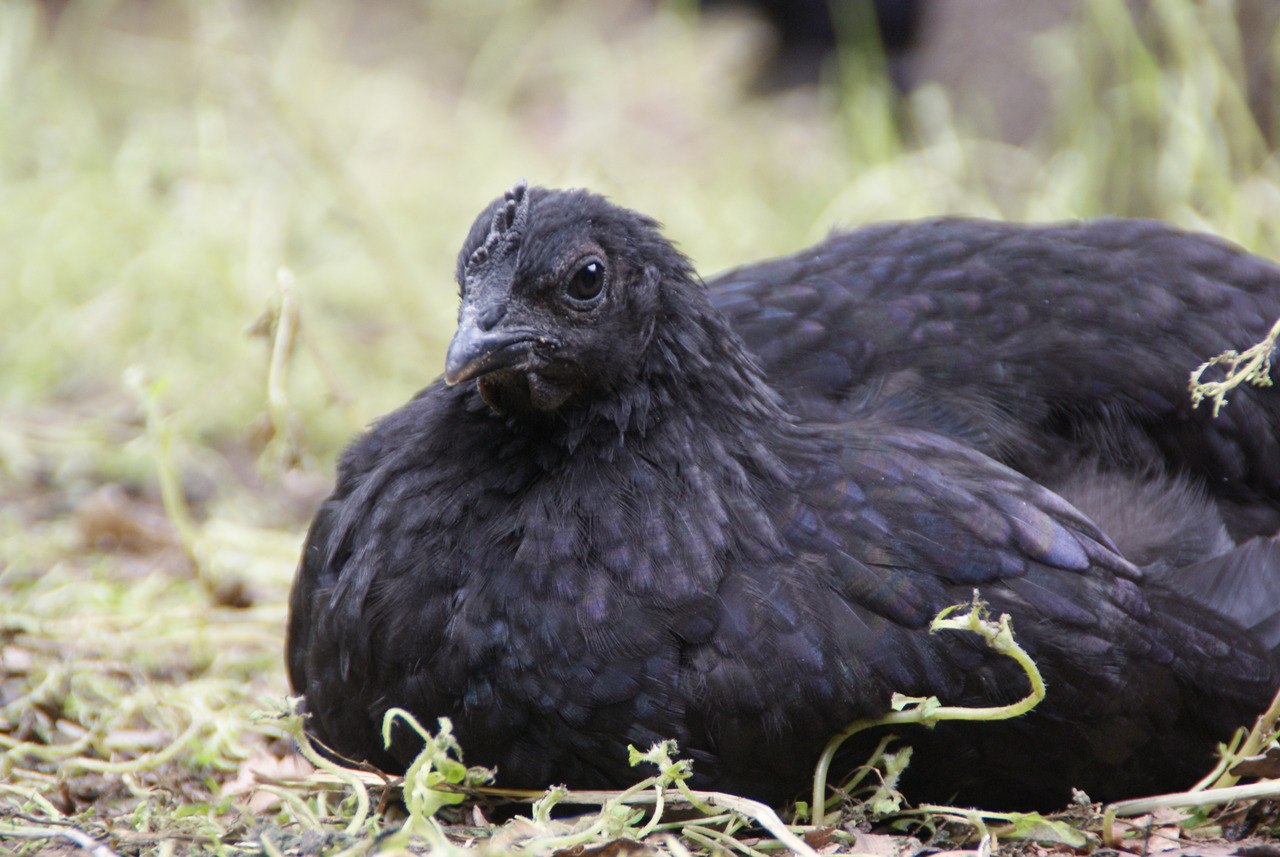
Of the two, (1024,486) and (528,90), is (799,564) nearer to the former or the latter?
(1024,486)

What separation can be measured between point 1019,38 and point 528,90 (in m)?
4.19

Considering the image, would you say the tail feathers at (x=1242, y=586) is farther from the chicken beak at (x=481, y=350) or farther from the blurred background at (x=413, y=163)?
the blurred background at (x=413, y=163)

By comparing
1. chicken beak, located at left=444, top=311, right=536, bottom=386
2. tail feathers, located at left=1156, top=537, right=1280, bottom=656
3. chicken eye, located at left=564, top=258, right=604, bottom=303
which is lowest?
tail feathers, located at left=1156, top=537, right=1280, bottom=656

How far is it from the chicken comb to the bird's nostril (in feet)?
0.43

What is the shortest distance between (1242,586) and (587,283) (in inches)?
60.9

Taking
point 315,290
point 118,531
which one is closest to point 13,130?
point 315,290

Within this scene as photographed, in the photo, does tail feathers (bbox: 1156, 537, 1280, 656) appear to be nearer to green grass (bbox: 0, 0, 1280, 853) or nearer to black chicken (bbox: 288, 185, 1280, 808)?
black chicken (bbox: 288, 185, 1280, 808)

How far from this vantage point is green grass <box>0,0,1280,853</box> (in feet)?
11.5

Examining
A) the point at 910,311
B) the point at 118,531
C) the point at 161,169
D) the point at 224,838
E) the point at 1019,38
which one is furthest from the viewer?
the point at 161,169

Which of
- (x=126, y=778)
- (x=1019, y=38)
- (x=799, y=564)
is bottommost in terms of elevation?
(x=126, y=778)

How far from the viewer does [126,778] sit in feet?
10.4

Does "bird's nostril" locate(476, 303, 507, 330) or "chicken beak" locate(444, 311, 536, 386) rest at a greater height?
"bird's nostril" locate(476, 303, 507, 330)

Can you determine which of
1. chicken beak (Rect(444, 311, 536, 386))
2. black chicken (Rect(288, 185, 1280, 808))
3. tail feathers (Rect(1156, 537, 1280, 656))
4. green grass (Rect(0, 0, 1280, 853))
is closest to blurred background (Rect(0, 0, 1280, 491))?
green grass (Rect(0, 0, 1280, 853))

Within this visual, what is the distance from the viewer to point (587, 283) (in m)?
2.80
